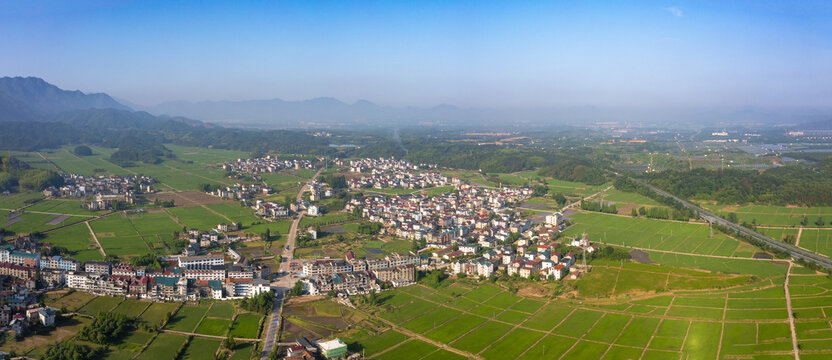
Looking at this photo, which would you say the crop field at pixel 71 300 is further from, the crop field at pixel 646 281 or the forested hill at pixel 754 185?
the forested hill at pixel 754 185

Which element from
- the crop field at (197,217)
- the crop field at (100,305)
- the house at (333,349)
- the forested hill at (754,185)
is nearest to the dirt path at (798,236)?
the forested hill at (754,185)

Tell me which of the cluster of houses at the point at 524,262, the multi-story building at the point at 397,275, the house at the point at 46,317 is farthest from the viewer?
the cluster of houses at the point at 524,262

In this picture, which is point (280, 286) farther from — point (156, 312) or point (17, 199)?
point (17, 199)

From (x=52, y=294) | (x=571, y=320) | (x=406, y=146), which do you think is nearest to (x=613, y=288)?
(x=571, y=320)

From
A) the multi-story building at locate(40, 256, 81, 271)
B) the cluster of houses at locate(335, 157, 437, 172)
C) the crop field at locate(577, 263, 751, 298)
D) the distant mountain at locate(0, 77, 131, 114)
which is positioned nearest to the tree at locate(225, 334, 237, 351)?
the multi-story building at locate(40, 256, 81, 271)

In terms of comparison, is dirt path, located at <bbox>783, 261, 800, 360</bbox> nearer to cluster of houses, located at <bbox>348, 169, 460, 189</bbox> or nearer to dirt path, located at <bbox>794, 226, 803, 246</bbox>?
dirt path, located at <bbox>794, 226, 803, 246</bbox>

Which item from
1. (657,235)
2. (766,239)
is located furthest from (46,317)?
(766,239)

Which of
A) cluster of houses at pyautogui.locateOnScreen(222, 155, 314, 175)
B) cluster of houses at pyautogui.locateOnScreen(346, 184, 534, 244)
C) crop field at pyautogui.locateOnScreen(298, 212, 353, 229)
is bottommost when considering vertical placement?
crop field at pyautogui.locateOnScreen(298, 212, 353, 229)
